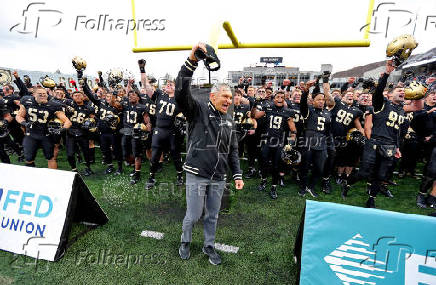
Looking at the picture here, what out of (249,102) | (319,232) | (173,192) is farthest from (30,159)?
(319,232)

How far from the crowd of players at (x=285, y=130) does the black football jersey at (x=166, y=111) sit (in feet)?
Answer: 0.07

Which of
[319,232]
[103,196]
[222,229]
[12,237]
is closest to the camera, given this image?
[319,232]

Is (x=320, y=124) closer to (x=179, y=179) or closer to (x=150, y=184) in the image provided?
(x=179, y=179)

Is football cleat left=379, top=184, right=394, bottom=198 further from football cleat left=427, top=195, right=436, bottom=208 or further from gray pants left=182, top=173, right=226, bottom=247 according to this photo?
gray pants left=182, top=173, right=226, bottom=247

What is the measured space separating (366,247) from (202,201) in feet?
5.71

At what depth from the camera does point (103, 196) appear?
483 centimetres

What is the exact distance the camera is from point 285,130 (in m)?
5.30

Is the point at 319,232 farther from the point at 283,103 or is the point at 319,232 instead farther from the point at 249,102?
the point at 249,102

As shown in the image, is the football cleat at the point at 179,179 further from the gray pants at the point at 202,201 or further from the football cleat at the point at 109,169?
the gray pants at the point at 202,201

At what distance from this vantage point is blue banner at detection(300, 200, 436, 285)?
2.01m

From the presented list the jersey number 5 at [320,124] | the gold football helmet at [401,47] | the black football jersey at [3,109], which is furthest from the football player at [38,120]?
the gold football helmet at [401,47]

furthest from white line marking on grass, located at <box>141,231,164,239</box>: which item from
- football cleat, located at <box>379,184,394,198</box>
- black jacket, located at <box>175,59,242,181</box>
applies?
football cleat, located at <box>379,184,394,198</box>

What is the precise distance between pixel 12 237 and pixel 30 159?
8.06 feet

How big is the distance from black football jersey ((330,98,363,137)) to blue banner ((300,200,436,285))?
387cm
